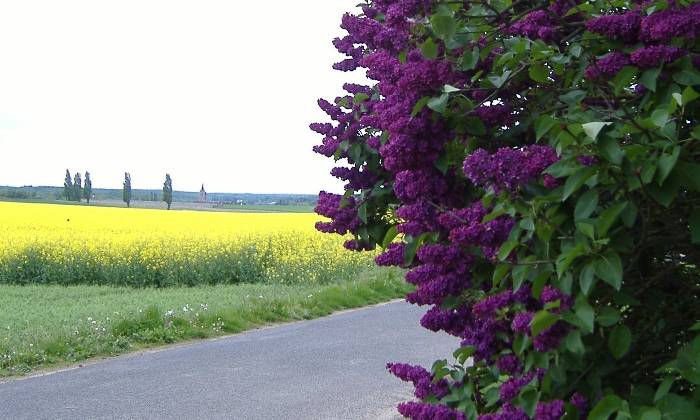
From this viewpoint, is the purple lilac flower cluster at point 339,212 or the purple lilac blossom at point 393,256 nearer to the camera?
the purple lilac blossom at point 393,256

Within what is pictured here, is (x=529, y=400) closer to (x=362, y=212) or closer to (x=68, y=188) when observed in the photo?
(x=362, y=212)

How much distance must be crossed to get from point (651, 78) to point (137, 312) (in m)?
10.4

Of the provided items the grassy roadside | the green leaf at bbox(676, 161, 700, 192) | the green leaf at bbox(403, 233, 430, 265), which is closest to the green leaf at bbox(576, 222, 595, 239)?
the green leaf at bbox(676, 161, 700, 192)

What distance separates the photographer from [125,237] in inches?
812

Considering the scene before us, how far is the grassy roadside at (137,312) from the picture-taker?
948 centimetres

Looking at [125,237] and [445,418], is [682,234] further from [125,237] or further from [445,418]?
[125,237]

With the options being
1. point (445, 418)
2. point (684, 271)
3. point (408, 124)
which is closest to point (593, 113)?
point (408, 124)

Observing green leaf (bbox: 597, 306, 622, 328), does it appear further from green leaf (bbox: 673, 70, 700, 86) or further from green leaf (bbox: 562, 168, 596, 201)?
green leaf (bbox: 673, 70, 700, 86)

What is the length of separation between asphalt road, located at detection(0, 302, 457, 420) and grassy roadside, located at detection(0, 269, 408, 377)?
20.3 inches

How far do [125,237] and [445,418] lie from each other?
19131 millimetres

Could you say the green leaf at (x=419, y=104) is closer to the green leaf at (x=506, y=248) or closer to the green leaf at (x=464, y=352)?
the green leaf at (x=506, y=248)

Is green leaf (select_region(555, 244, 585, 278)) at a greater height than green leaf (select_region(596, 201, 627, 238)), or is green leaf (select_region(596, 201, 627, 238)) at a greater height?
green leaf (select_region(596, 201, 627, 238))

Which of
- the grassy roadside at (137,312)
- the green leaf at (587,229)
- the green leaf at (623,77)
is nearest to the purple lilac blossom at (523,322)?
the green leaf at (587,229)

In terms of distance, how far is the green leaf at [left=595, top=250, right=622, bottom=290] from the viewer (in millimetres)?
1713
